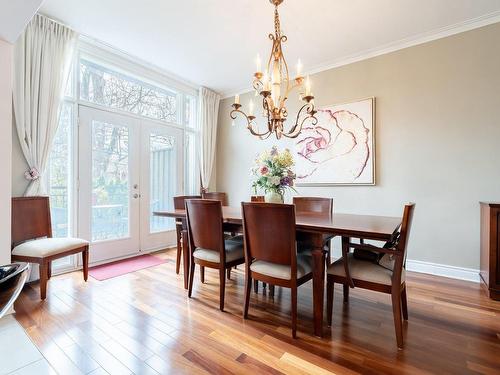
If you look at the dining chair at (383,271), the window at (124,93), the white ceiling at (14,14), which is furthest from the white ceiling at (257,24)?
the dining chair at (383,271)

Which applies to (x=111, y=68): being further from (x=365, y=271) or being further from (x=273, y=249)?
(x=365, y=271)

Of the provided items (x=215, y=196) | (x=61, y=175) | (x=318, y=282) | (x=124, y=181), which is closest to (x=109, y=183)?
(x=124, y=181)

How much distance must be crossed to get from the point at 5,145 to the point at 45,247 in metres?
0.94

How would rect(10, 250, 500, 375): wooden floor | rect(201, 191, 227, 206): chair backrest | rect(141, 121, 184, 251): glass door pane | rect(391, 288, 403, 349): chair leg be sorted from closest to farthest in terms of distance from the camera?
rect(10, 250, 500, 375): wooden floor, rect(391, 288, 403, 349): chair leg, rect(141, 121, 184, 251): glass door pane, rect(201, 191, 227, 206): chair backrest

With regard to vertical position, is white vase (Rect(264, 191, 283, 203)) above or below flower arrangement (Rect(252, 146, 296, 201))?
below

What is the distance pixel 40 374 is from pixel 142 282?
180cm

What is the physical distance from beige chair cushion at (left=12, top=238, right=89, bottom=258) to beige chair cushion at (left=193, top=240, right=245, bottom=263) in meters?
1.24

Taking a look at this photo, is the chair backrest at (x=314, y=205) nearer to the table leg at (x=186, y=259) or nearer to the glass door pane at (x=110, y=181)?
the table leg at (x=186, y=259)

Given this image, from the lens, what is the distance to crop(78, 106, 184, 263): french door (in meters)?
3.21

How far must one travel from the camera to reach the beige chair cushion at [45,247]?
7.36ft

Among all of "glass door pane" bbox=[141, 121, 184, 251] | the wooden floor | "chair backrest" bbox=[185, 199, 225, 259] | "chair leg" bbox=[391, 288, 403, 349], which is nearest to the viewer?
the wooden floor

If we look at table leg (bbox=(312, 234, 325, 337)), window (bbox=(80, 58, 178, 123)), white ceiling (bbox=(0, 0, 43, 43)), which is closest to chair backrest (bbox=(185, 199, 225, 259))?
table leg (bbox=(312, 234, 325, 337))

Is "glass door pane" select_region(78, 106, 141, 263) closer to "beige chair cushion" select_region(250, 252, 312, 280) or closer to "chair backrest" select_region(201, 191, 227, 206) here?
"chair backrest" select_region(201, 191, 227, 206)

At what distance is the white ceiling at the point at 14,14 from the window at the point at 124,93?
4.61 feet
